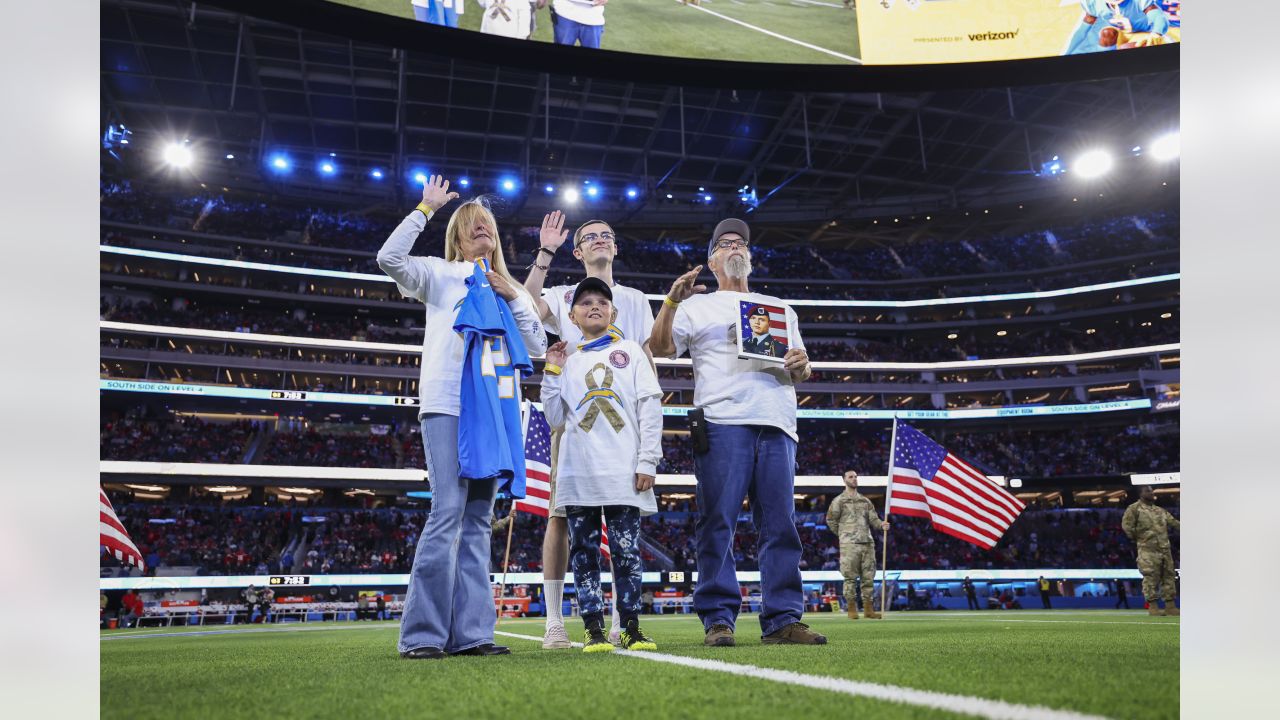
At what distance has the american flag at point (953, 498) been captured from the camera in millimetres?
11188

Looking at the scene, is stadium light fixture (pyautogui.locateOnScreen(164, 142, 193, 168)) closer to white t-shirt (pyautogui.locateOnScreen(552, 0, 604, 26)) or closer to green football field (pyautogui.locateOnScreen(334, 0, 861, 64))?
green football field (pyautogui.locateOnScreen(334, 0, 861, 64))

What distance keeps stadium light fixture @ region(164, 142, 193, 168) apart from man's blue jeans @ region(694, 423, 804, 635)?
35.5 m

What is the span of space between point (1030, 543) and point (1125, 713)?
3805 cm

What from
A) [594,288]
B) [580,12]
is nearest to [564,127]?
[580,12]

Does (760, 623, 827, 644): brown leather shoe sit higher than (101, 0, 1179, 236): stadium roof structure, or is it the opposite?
(101, 0, 1179, 236): stadium roof structure

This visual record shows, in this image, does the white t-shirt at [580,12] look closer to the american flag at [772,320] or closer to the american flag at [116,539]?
the american flag at [772,320]

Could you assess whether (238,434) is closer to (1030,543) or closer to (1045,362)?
(1030,543)

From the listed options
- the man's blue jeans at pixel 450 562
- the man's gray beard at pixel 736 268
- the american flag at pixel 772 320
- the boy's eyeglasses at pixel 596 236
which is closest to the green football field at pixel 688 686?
the man's blue jeans at pixel 450 562

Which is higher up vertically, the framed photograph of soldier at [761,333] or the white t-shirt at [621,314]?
the white t-shirt at [621,314]

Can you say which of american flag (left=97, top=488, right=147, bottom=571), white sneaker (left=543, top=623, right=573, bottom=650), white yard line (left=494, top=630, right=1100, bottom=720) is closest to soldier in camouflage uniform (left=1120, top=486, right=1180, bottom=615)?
white sneaker (left=543, top=623, right=573, bottom=650)

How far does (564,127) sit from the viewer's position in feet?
107

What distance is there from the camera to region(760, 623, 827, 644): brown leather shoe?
3779 mm

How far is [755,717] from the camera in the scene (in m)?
1.69

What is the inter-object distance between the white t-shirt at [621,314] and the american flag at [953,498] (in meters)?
7.29
